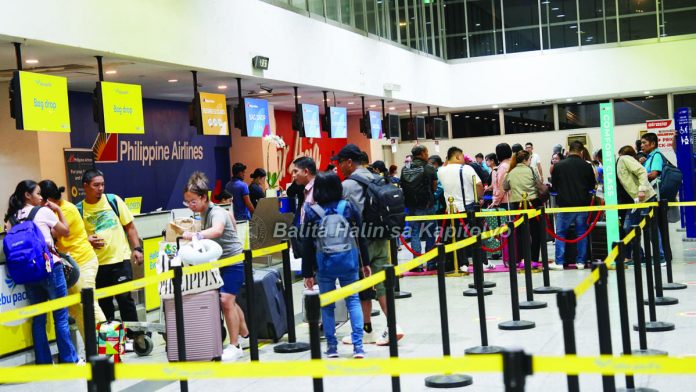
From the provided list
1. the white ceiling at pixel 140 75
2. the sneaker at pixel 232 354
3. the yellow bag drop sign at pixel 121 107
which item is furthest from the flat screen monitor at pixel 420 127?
the sneaker at pixel 232 354

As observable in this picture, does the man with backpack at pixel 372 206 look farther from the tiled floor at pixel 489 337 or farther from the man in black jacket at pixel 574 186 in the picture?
the man in black jacket at pixel 574 186

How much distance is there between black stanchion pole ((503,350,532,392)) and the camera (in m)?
2.96

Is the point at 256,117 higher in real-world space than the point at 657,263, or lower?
higher

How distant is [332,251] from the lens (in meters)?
6.95

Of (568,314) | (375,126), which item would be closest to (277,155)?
(375,126)

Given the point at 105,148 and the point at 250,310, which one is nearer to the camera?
the point at 250,310

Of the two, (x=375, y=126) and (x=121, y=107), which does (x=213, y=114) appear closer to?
(x=121, y=107)

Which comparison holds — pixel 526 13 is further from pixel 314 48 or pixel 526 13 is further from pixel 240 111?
pixel 240 111

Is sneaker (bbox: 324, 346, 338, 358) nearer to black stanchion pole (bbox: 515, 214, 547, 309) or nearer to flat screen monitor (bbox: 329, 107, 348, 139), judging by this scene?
black stanchion pole (bbox: 515, 214, 547, 309)

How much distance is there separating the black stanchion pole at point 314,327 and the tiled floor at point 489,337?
195cm

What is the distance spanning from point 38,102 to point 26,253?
8.49ft

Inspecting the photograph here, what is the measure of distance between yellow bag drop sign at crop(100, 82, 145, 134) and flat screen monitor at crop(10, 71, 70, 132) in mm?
941

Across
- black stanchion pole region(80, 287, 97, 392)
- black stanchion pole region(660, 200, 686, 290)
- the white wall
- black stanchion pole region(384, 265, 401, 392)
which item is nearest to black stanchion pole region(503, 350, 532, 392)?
black stanchion pole region(384, 265, 401, 392)

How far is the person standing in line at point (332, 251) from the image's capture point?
6.95 meters
